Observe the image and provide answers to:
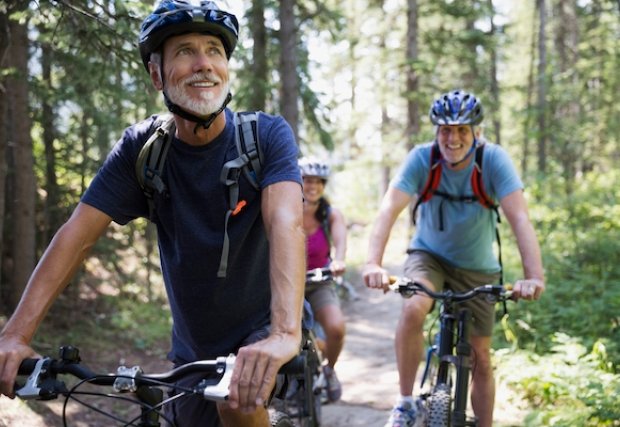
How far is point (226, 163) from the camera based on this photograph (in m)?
2.99

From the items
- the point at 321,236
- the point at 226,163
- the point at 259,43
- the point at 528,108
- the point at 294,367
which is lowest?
the point at 294,367

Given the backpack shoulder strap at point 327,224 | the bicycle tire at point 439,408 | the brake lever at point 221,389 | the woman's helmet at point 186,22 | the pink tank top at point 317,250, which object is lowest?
the bicycle tire at point 439,408

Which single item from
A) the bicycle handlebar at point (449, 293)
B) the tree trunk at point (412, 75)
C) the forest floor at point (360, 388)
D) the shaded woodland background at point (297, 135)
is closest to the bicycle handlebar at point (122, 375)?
the bicycle handlebar at point (449, 293)

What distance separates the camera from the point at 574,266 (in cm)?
1104

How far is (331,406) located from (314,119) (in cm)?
738

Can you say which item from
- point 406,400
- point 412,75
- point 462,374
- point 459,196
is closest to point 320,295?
point 406,400

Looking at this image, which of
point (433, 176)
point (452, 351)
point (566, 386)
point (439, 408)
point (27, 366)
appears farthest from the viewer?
point (566, 386)

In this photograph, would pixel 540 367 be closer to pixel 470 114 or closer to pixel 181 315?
pixel 470 114

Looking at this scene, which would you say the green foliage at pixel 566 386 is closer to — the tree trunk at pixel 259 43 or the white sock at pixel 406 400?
the white sock at pixel 406 400

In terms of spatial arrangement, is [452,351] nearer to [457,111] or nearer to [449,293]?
[449,293]

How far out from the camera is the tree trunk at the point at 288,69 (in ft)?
38.8

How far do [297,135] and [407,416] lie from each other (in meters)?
7.94

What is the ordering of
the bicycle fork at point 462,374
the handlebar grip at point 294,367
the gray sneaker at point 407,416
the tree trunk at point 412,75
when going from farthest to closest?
the tree trunk at point 412,75 < the gray sneaker at point 407,416 < the bicycle fork at point 462,374 < the handlebar grip at point 294,367

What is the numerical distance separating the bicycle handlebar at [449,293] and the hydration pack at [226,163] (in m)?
2.09
